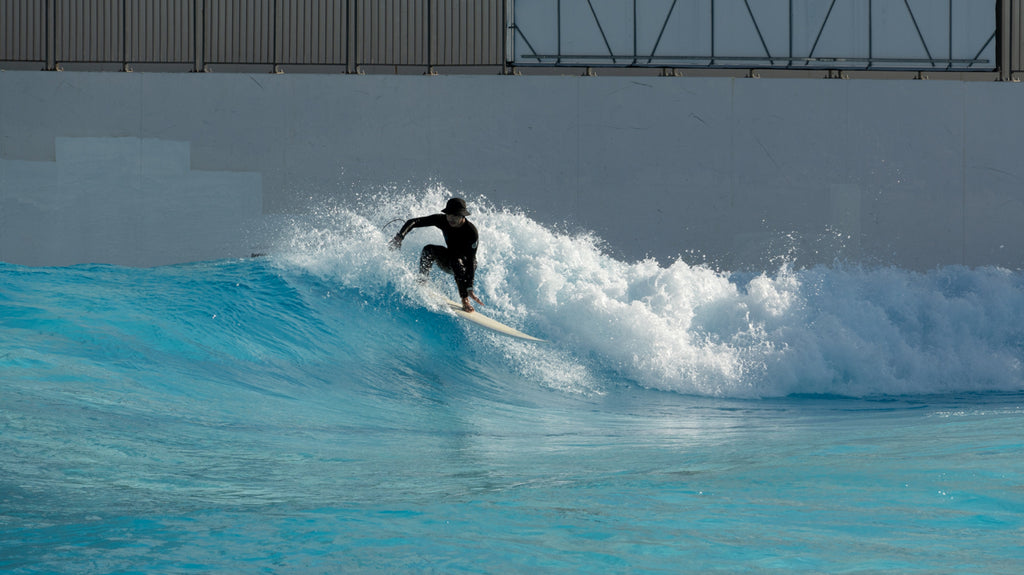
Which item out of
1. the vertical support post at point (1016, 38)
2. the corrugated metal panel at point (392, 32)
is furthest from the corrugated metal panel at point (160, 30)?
the vertical support post at point (1016, 38)

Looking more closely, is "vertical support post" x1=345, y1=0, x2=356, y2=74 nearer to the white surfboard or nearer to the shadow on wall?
the shadow on wall

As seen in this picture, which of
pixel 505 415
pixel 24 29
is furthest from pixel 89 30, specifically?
pixel 505 415

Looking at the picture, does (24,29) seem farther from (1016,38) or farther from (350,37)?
(1016,38)

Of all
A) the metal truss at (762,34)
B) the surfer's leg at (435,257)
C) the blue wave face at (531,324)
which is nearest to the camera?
the blue wave face at (531,324)

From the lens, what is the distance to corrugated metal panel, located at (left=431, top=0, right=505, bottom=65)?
11008mm

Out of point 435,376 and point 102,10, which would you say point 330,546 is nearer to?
point 435,376

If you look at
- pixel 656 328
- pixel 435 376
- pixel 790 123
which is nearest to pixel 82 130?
pixel 435 376

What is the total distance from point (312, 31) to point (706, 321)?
6.16 metres

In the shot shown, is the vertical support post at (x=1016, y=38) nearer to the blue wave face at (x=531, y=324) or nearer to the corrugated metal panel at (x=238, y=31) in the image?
the blue wave face at (x=531, y=324)

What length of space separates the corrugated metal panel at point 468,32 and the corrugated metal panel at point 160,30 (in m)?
3.08

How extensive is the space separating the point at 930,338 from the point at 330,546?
799 centimetres

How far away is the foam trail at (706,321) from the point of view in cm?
764

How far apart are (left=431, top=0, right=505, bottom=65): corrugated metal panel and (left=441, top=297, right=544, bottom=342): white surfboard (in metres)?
4.31

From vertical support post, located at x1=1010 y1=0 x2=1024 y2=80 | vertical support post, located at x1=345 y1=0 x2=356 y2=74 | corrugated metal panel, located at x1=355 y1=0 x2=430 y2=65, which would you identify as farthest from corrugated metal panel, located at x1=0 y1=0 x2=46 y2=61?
vertical support post, located at x1=1010 y1=0 x2=1024 y2=80
